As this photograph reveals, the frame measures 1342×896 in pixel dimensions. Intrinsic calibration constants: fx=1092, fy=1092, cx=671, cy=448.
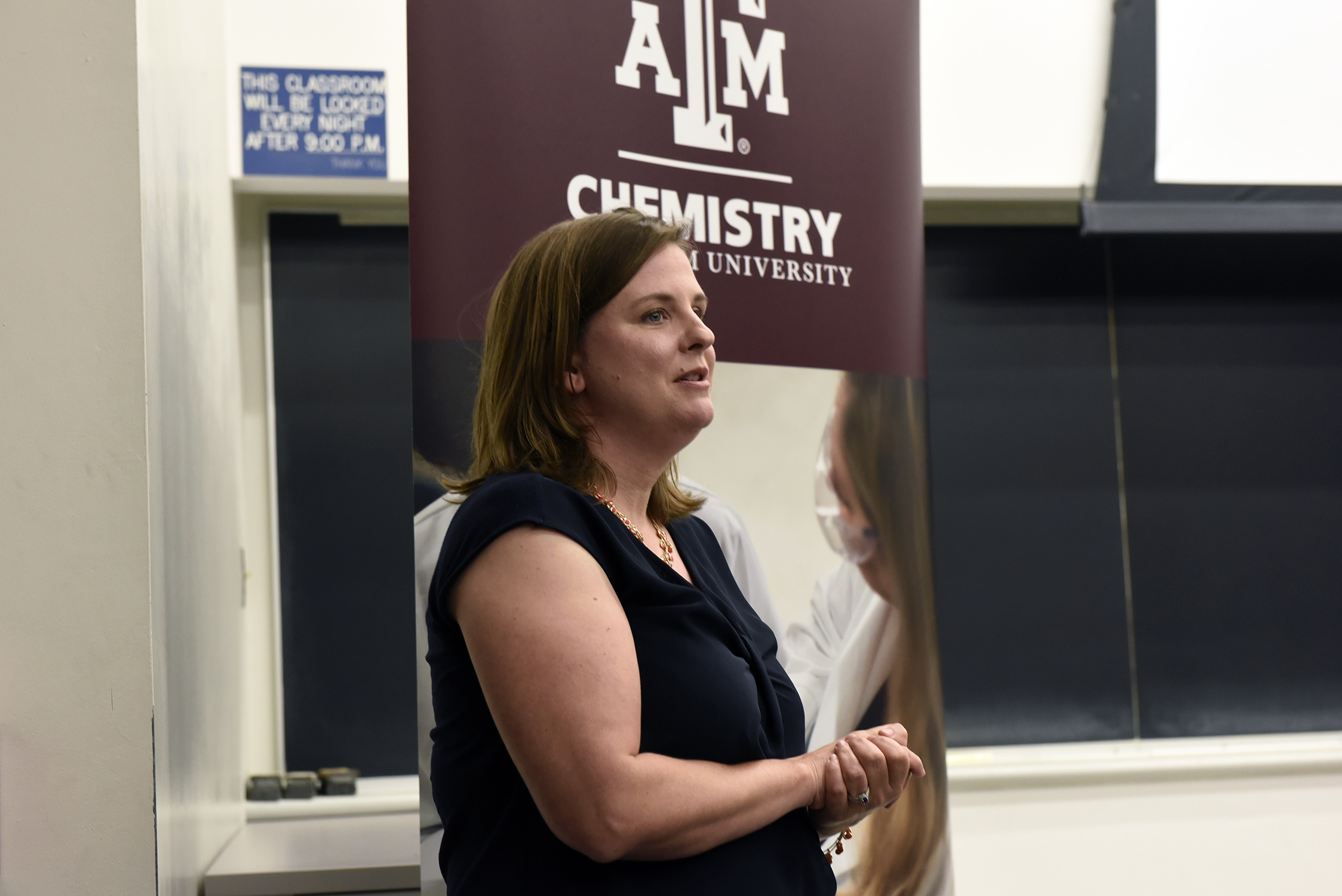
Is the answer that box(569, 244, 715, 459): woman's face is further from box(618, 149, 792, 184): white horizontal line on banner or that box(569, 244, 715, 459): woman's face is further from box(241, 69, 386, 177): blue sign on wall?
box(241, 69, 386, 177): blue sign on wall

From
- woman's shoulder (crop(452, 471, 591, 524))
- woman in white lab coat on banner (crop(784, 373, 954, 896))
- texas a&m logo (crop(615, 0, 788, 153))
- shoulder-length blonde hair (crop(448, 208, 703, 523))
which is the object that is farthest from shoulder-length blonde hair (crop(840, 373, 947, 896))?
woman's shoulder (crop(452, 471, 591, 524))

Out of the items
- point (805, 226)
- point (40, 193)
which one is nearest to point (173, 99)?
point (40, 193)

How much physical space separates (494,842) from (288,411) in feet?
7.12

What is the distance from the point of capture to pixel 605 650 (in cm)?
91

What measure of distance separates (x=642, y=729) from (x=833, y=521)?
1.06 metres

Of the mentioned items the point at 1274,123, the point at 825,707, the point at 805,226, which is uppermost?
the point at 1274,123

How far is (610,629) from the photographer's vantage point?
922 millimetres

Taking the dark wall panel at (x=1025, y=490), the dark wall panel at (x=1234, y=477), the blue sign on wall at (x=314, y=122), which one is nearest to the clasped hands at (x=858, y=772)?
the dark wall panel at (x=1025, y=490)

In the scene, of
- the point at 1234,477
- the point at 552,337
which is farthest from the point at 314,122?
the point at 1234,477

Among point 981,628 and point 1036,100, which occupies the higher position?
point 1036,100

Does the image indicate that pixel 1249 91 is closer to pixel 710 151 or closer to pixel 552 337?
pixel 710 151

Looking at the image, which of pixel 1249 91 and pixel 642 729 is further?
pixel 1249 91

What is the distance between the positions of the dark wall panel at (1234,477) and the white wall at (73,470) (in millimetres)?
2653

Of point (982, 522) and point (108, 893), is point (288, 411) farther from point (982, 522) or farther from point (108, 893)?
point (982, 522)
